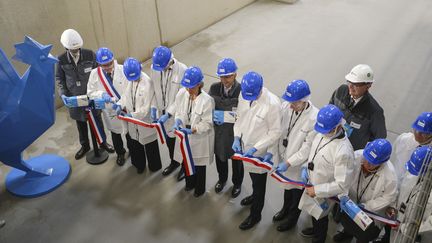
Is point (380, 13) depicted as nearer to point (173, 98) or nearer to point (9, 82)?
point (173, 98)

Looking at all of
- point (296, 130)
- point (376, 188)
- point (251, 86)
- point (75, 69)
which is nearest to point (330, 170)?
point (376, 188)

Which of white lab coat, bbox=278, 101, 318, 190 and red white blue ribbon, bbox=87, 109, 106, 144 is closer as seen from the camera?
white lab coat, bbox=278, 101, 318, 190

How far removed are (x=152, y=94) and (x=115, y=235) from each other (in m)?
1.64

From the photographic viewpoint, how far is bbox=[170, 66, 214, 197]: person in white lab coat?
3891 mm

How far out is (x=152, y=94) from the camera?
4.38 m

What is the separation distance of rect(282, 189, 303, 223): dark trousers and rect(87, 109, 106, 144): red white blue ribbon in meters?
2.54

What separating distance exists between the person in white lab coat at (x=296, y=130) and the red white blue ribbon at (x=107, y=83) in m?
2.11

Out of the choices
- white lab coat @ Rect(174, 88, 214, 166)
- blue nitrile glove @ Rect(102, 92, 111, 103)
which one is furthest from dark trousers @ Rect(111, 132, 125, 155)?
white lab coat @ Rect(174, 88, 214, 166)

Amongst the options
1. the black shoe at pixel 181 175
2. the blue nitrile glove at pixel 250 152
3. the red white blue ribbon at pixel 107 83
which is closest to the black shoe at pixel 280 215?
the blue nitrile glove at pixel 250 152

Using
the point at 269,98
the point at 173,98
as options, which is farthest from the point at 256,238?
the point at 173,98

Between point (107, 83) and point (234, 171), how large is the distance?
6.14 feet

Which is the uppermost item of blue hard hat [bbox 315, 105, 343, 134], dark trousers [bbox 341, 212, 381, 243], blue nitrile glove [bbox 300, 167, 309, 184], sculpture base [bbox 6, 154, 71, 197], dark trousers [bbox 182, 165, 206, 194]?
blue hard hat [bbox 315, 105, 343, 134]

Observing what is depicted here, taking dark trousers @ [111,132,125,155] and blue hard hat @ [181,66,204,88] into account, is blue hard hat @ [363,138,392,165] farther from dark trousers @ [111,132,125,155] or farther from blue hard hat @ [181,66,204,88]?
dark trousers @ [111,132,125,155]

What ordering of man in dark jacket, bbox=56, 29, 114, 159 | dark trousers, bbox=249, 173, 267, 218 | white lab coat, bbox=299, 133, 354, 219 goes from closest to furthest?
1. white lab coat, bbox=299, 133, 354, 219
2. dark trousers, bbox=249, 173, 267, 218
3. man in dark jacket, bbox=56, 29, 114, 159
